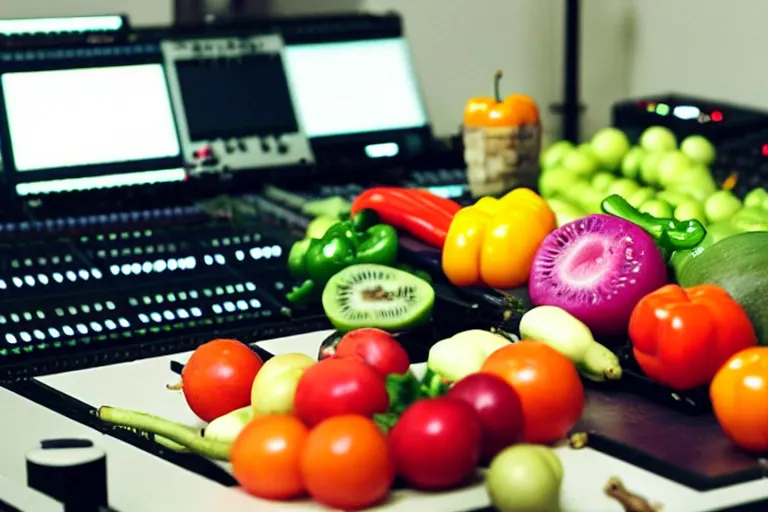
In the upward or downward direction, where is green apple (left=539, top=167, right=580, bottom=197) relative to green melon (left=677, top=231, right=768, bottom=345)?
downward

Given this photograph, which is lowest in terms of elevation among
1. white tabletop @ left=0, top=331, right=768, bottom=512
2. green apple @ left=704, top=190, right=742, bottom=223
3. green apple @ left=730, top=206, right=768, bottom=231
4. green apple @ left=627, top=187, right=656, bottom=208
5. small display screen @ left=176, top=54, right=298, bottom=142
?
white tabletop @ left=0, top=331, right=768, bottom=512

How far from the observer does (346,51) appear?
10.1 ft

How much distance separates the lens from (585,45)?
4062mm

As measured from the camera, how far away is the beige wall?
138 inches

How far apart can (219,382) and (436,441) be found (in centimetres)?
37

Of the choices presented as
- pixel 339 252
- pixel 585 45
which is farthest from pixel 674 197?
pixel 585 45

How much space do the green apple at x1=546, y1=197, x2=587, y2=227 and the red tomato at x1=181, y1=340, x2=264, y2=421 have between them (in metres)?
0.72

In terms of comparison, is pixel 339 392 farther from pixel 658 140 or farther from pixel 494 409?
pixel 658 140

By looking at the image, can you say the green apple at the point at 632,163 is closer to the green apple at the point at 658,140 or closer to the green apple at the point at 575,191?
the green apple at the point at 658,140

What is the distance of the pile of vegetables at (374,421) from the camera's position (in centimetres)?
132

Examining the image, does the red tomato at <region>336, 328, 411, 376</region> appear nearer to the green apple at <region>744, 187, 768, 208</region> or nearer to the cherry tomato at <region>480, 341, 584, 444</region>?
the cherry tomato at <region>480, 341, 584, 444</region>

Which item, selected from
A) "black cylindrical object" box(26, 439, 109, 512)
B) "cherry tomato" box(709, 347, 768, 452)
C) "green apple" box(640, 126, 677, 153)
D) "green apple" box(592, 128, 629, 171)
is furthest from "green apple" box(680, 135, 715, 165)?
"black cylindrical object" box(26, 439, 109, 512)

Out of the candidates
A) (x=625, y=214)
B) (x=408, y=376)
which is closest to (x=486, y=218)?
(x=625, y=214)

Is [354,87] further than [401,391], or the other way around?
[354,87]
